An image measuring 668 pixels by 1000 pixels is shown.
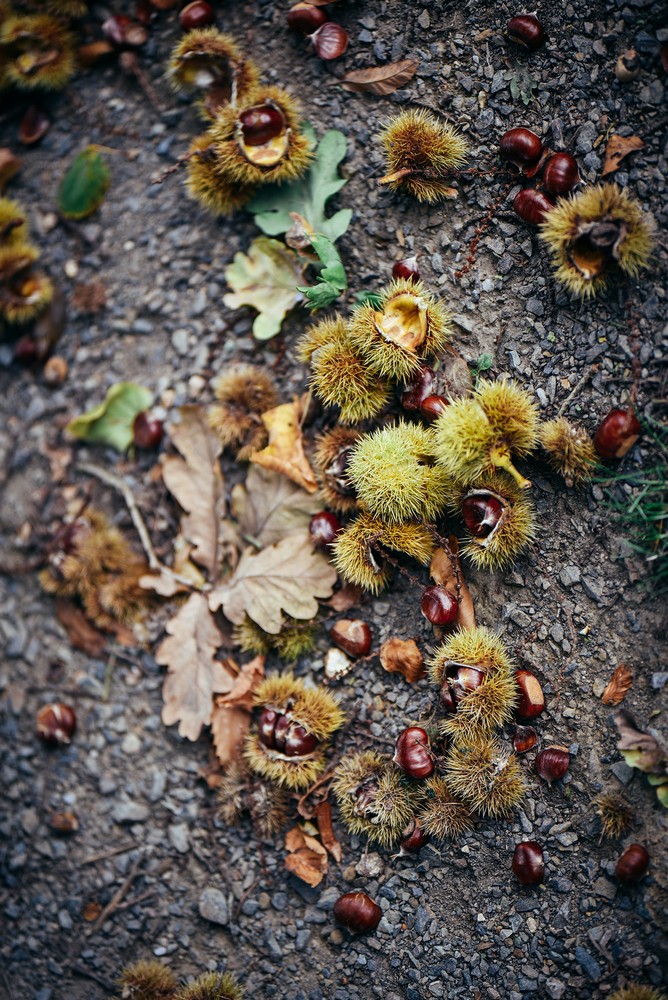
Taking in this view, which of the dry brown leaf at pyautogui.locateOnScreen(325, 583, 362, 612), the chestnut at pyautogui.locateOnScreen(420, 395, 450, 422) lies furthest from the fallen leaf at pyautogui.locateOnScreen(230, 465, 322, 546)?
the chestnut at pyautogui.locateOnScreen(420, 395, 450, 422)

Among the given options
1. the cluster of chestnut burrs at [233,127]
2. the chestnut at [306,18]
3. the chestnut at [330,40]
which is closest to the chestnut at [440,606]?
the cluster of chestnut burrs at [233,127]

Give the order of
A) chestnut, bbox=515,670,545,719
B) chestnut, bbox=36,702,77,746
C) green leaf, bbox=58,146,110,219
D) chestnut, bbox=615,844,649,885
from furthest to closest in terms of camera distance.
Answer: green leaf, bbox=58,146,110,219, chestnut, bbox=36,702,77,746, chestnut, bbox=515,670,545,719, chestnut, bbox=615,844,649,885

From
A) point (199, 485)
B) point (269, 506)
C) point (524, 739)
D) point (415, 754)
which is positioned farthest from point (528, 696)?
point (199, 485)

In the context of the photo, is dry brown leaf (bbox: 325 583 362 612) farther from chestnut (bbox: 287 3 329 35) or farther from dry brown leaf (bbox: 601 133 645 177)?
chestnut (bbox: 287 3 329 35)

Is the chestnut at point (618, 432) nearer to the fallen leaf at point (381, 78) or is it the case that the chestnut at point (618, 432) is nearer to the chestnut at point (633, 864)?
the chestnut at point (633, 864)

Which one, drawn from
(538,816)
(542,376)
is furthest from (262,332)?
(538,816)

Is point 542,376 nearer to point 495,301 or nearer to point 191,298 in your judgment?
point 495,301
